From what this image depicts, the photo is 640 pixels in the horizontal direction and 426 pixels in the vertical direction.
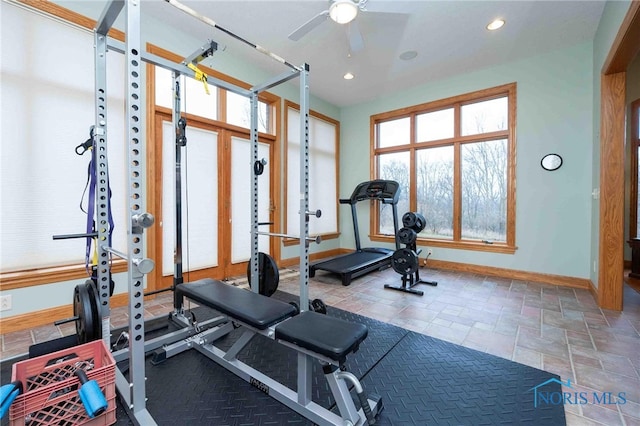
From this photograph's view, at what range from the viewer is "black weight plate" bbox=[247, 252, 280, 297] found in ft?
8.41

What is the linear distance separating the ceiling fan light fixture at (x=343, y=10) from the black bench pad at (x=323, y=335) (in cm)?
259

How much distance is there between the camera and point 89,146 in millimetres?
1936

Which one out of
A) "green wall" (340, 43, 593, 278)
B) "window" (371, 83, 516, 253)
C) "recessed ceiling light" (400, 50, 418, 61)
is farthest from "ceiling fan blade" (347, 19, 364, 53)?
"green wall" (340, 43, 593, 278)

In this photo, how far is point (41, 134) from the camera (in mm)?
2537

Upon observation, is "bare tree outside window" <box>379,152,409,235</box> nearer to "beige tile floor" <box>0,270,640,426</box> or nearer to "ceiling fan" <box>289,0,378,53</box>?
"beige tile floor" <box>0,270,640,426</box>

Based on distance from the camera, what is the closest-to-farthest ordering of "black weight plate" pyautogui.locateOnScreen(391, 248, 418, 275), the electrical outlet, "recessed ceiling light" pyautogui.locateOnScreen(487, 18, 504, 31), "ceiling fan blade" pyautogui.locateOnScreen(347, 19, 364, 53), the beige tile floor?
1. the beige tile floor
2. the electrical outlet
3. "ceiling fan blade" pyautogui.locateOnScreen(347, 19, 364, 53)
4. "recessed ceiling light" pyautogui.locateOnScreen(487, 18, 504, 31)
5. "black weight plate" pyautogui.locateOnScreen(391, 248, 418, 275)

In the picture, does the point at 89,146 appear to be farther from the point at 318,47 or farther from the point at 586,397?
the point at 586,397

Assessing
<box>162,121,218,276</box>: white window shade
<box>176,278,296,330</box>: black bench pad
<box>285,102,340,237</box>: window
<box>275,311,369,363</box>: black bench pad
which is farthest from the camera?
<box>285,102,340,237</box>: window

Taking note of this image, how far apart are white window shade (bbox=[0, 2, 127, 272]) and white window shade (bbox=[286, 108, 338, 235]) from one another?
2.83m

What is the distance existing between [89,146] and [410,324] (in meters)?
3.01

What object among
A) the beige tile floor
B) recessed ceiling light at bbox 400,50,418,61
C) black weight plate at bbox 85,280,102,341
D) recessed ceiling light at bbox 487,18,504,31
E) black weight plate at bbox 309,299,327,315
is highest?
recessed ceiling light at bbox 400,50,418,61

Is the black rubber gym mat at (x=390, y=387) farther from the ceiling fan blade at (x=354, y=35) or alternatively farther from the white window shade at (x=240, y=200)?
the ceiling fan blade at (x=354, y=35)

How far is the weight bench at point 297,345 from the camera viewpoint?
1283mm

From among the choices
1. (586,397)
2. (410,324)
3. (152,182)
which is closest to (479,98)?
(410,324)
